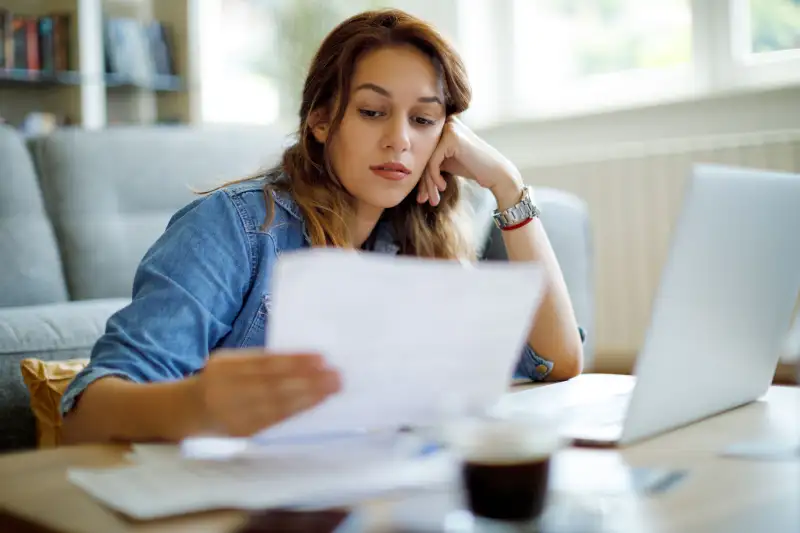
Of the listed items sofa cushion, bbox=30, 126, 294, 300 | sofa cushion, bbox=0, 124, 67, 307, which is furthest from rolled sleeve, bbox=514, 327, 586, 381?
sofa cushion, bbox=0, 124, 67, 307

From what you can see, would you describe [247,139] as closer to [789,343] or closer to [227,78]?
[789,343]

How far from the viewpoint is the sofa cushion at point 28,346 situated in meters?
1.63

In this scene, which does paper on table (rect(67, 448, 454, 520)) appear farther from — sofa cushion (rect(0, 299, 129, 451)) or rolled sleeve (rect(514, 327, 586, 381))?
sofa cushion (rect(0, 299, 129, 451))

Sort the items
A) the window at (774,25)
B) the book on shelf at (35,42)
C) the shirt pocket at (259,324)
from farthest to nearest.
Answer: the book on shelf at (35,42)
the window at (774,25)
the shirt pocket at (259,324)

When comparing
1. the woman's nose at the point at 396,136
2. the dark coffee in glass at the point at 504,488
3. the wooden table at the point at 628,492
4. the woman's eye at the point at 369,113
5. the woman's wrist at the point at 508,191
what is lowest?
the wooden table at the point at 628,492

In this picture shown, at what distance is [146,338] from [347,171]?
50 cm

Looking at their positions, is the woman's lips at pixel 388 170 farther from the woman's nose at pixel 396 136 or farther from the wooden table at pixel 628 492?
the wooden table at pixel 628 492

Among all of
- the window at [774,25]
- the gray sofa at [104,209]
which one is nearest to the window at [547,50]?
the window at [774,25]

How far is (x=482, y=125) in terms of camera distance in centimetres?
389

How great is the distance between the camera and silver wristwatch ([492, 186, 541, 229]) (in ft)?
4.73

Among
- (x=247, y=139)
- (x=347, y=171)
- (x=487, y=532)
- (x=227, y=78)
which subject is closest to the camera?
(x=487, y=532)

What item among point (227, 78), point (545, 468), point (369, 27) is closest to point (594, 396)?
point (545, 468)

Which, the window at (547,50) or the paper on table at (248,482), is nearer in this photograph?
the paper on table at (248,482)

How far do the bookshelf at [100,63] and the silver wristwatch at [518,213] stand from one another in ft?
9.57
